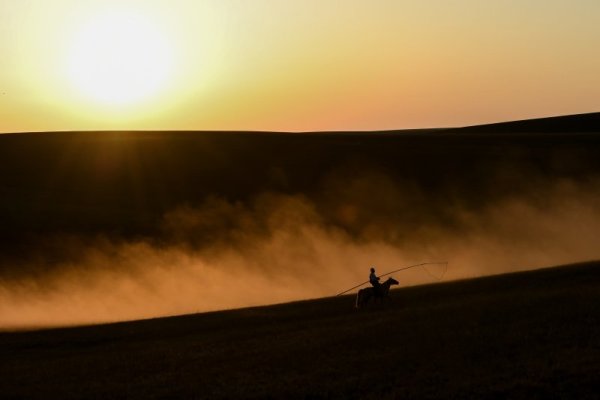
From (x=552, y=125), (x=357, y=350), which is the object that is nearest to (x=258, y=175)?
(x=357, y=350)

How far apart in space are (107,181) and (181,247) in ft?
70.5

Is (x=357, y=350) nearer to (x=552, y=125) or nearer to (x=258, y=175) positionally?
(x=258, y=175)

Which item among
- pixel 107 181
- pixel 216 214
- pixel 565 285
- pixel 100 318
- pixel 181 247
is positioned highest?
pixel 107 181

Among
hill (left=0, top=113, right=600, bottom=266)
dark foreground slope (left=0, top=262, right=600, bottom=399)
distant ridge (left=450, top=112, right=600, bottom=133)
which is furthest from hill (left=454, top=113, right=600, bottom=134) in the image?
dark foreground slope (left=0, top=262, right=600, bottom=399)

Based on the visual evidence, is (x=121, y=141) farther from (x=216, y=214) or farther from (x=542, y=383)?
(x=542, y=383)

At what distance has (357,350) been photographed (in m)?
24.5

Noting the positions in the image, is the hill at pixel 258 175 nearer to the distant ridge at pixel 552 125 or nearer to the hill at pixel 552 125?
the hill at pixel 552 125

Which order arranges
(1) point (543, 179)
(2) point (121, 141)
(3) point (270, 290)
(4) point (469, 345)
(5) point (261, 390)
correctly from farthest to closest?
(2) point (121, 141) → (1) point (543, 179) → (3) point (270, 290) → (4) point (469, 345) → (5) point (261, 390)

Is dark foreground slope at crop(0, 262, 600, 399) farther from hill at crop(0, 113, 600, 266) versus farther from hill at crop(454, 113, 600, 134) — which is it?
hill at crop(454, 113, 600, 134)

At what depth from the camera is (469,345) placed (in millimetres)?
22844

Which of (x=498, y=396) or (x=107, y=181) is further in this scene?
(x=107, y=181)

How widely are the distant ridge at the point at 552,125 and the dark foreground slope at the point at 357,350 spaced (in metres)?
104

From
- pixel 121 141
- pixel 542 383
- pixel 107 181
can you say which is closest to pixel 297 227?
pixel 107 181

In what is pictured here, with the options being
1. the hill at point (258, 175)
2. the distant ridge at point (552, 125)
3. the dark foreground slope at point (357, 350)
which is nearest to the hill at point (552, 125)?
the distant ridge at point (552, 125)
